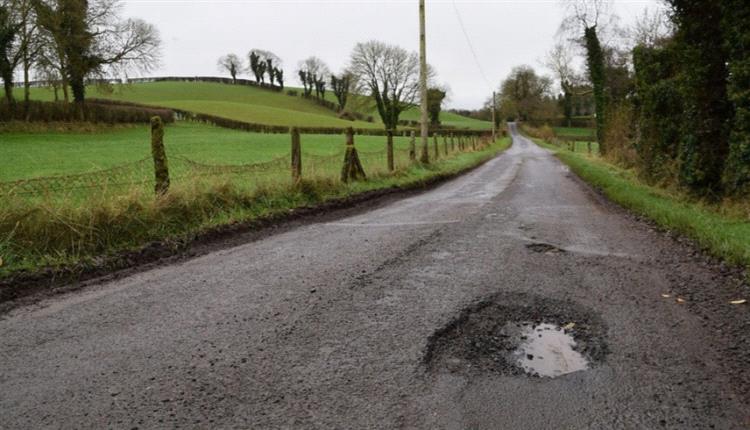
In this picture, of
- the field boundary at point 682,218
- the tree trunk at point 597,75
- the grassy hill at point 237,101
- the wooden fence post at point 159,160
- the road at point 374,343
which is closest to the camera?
the road at point 374,343

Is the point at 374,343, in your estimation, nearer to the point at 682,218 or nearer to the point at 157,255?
the point at 157,255

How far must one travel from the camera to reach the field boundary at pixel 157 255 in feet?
16.3

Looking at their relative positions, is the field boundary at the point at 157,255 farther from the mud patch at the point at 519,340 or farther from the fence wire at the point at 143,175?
the mud patch at the point at 519,340

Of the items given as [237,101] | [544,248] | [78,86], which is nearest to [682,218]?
[544,248]

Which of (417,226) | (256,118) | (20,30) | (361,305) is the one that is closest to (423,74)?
(417,226)

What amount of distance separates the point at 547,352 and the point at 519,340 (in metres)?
0.25

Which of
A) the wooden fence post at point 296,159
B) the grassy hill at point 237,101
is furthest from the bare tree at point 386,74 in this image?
the wooden fence post at point 296,159

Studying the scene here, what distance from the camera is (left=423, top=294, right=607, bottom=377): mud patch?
3.29 meters

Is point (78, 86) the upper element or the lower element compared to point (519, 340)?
upper

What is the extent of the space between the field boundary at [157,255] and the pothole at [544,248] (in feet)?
12.7

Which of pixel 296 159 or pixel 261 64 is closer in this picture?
pixel 296 159

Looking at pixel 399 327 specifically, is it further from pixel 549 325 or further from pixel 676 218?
pixel 676 218

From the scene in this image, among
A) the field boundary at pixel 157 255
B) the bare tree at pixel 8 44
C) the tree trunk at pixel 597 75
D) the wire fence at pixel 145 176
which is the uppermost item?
the bare tree at pixel 8 44

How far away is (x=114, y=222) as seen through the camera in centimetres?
657
